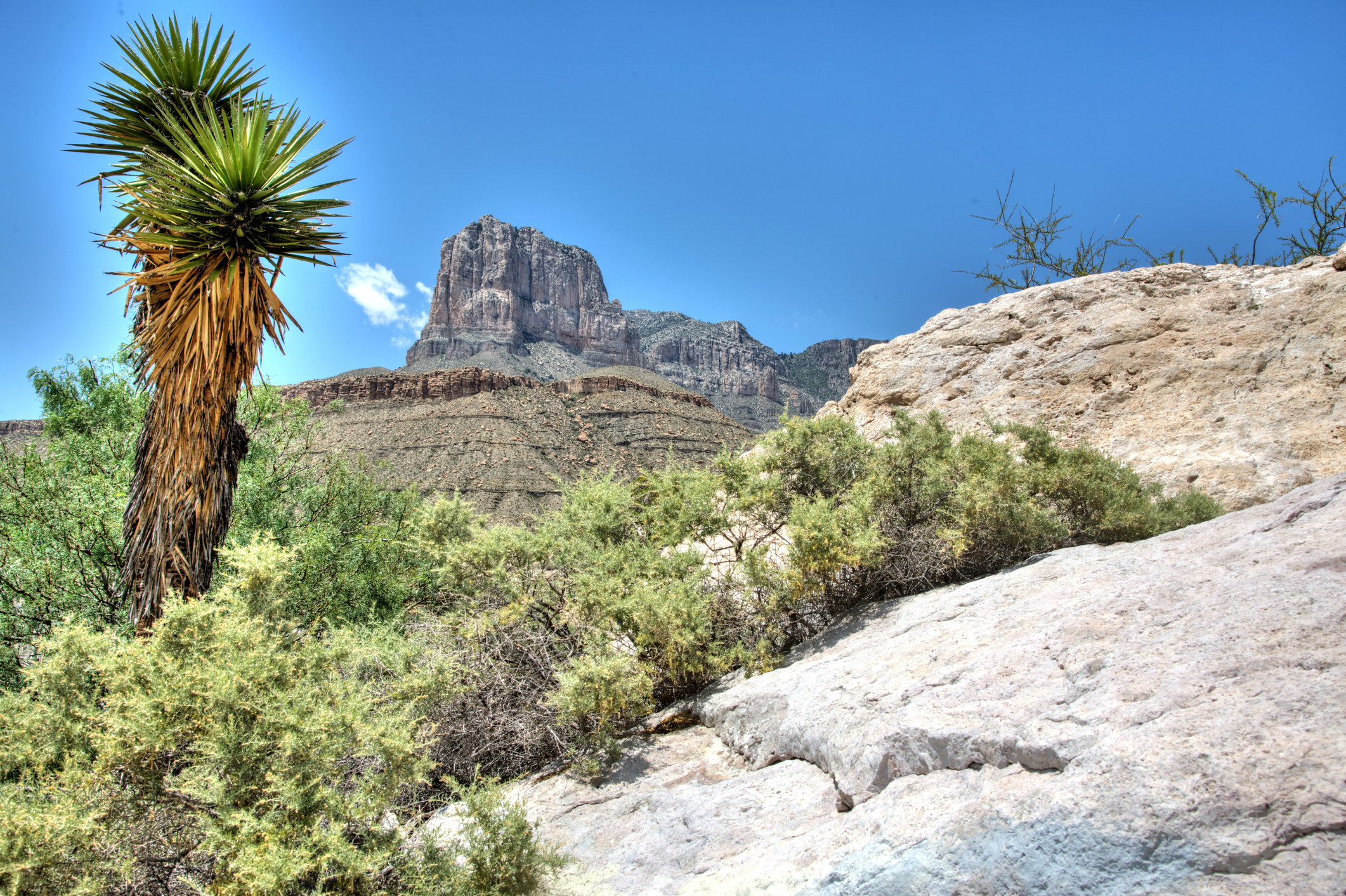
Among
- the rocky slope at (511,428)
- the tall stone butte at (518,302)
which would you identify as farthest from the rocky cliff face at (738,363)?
the rocky slope at (511,428)

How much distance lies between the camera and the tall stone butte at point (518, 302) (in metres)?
126

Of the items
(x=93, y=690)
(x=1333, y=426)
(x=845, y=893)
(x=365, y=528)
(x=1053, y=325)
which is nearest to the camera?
(x=845, y=893)

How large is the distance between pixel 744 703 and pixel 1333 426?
21.6 feet

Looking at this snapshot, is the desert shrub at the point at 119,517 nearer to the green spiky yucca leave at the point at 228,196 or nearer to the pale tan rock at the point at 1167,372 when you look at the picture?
the green spiky yucca leave at the point at 228,196

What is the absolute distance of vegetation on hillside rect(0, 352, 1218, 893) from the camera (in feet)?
12.1

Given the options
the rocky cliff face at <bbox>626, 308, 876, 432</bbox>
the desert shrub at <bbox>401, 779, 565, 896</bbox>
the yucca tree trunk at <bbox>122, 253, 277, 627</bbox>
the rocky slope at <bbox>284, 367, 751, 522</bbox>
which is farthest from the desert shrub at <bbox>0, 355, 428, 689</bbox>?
the rocky cliff face at <bbox>626, 308, 876, 432</bbox>

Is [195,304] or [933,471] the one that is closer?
[195,304]

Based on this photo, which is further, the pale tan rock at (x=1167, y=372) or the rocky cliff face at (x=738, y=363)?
the rocky cliff face at (x=738, y=363)

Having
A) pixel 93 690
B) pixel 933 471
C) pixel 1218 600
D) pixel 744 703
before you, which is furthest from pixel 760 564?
pixel 93 690

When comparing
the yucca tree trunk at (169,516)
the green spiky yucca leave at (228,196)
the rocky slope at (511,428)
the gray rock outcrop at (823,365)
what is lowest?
the yucca tree trunk at (169,516)

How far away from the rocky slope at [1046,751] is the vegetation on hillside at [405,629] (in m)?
0.74

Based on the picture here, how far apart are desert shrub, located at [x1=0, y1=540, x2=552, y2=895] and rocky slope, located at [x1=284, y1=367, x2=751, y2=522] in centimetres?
3842

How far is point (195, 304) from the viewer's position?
5992 mm

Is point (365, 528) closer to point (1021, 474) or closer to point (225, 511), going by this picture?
point (225, 511)
